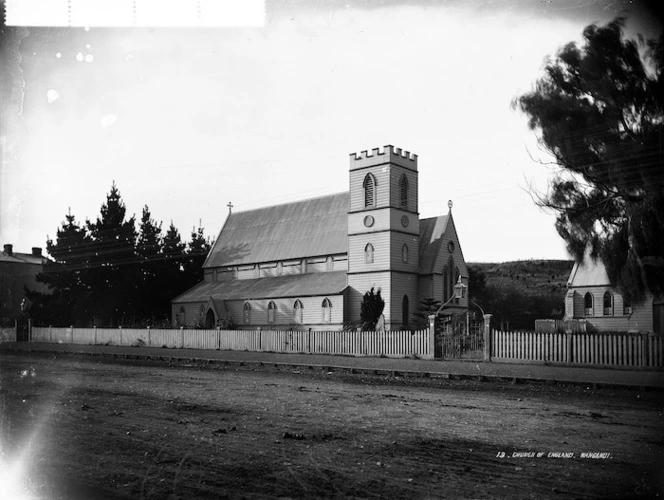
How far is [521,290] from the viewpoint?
3519 inches

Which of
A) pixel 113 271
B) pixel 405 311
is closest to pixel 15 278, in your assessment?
pixel 113 271

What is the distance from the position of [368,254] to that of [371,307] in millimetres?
4245

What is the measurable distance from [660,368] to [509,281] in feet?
274

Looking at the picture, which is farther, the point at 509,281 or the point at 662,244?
the point at 509,281

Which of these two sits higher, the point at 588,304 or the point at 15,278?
the point at 15,278

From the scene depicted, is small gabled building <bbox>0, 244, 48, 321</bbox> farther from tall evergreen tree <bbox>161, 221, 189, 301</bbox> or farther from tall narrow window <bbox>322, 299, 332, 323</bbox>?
tall narrow window <bbox>322, 299, 332, 323</bbox>

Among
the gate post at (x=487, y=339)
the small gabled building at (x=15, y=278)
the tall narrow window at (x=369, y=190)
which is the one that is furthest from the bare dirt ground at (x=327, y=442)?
the small gabled building at (x=15, y=278)

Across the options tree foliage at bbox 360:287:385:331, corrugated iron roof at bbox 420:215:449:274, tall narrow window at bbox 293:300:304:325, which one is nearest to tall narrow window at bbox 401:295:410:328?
tree foliage at bbox 360:287:385:331

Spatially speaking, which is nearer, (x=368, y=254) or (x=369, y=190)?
(x=368, y=254)

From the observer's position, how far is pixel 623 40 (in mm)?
18734

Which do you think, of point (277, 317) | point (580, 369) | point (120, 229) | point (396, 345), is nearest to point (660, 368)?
point (580, 369)

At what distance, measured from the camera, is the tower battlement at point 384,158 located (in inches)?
1617

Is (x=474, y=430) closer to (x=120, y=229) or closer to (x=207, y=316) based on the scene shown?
(x=207, y=316)

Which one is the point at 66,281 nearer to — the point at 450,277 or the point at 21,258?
the point at 21,258
